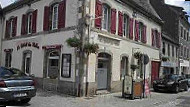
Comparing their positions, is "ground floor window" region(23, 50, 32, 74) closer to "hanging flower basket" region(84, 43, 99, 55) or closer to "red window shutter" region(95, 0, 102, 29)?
"red window shutter" region(95, 0, 102, 29)

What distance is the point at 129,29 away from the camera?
2016cm

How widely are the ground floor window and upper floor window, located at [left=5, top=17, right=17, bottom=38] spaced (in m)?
2.99

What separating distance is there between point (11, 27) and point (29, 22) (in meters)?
3.62

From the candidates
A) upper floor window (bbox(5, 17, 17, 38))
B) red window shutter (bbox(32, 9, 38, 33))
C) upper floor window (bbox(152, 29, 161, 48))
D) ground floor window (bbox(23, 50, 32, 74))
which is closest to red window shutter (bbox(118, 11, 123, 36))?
red window shutter (bbox(32, 9, 38, 33))

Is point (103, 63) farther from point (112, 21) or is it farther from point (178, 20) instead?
point (178, 20)

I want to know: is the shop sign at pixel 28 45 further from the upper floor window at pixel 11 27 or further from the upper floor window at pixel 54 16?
the upper floor window at pixel 11 27

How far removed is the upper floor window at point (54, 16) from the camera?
16.6 meters

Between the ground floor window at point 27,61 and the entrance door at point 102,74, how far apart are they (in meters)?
5.77

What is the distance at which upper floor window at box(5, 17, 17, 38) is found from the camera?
888 inches

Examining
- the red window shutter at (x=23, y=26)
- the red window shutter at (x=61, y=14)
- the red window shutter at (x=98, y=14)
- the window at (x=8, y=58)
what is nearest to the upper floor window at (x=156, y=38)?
the red window shutter at (x=98, y=14)

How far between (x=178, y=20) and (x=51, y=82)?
24023mm

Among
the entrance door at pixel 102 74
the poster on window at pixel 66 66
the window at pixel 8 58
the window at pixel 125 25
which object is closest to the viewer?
the poster on window at pixel 66 66

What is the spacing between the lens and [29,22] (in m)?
20.6

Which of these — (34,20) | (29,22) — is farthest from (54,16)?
(29,22)
